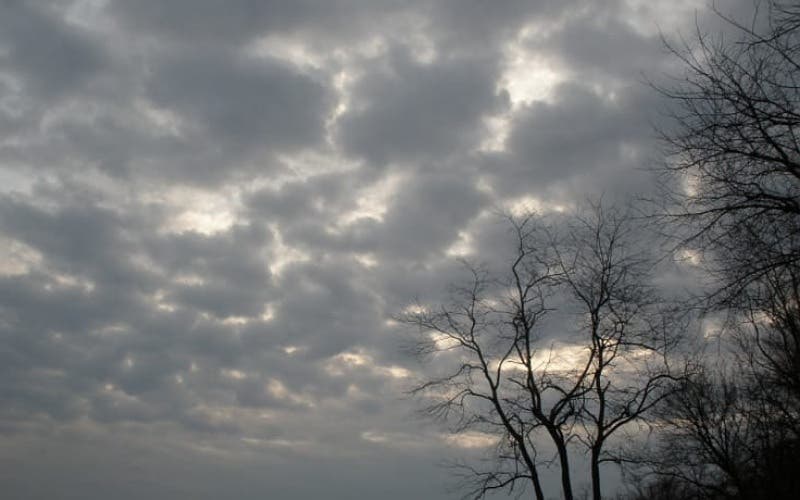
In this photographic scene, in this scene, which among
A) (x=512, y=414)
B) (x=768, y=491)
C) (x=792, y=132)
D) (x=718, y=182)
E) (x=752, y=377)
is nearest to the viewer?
(x=792, y=132)

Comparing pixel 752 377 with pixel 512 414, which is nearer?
pixel 512 414

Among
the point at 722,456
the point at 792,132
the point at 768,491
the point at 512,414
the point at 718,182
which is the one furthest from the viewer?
the point at 722,456

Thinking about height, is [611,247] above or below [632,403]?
above

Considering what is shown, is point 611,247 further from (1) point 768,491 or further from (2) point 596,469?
(1) point 768,491

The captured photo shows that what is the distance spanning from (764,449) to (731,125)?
20.0 meters

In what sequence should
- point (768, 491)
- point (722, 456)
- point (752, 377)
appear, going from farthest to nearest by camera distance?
point (722, 456) < point (768, 491) < point (752, 377)

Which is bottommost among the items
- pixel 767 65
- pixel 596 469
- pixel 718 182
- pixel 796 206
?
pixel 596 469

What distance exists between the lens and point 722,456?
32.4m

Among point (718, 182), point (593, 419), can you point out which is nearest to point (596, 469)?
point (593, 419)

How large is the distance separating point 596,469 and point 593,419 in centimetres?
143

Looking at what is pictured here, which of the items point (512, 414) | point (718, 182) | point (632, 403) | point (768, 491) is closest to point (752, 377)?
point (768, 491)

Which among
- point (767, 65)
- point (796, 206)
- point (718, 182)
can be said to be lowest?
point (796, 206)

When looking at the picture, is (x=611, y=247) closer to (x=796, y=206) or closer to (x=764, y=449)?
(x=764, y=449)

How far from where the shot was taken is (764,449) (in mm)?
24188
